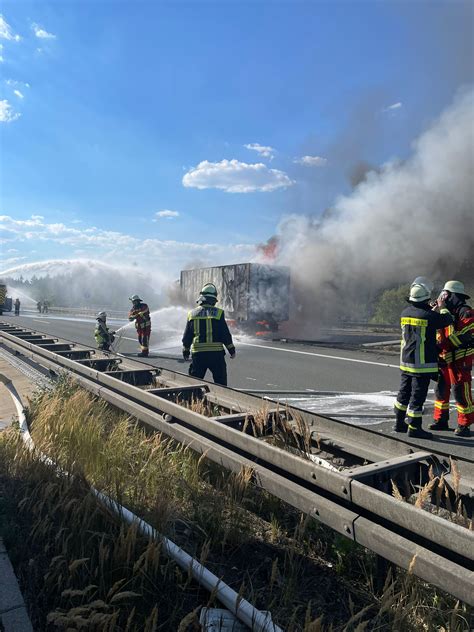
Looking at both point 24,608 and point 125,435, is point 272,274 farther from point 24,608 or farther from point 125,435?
point 24,608

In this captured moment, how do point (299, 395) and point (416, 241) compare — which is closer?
point (299, 395)

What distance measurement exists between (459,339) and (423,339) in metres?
0.54

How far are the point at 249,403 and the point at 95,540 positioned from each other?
81.7 inches

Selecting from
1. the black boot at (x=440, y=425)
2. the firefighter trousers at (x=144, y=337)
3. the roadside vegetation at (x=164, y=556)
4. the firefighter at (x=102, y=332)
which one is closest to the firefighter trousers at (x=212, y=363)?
the black boot at (x=440, y=425)

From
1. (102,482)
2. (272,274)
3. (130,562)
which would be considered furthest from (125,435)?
(272,274)

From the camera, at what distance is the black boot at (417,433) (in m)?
5.70

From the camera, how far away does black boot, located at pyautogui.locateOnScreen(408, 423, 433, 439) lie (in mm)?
5699

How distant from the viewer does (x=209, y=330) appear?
6.54 meters

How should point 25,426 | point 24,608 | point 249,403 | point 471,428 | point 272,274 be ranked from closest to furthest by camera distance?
point 24,608 < point 249,403 < point 25,426 < point 471,428 < point 272,274

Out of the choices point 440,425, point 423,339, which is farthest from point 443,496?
point 440,425

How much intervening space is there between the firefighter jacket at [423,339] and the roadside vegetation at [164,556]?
308cm

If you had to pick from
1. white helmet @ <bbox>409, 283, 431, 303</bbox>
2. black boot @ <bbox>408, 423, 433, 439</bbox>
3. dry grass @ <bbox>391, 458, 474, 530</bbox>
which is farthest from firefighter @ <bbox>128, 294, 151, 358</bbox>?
dry grass @ <bbox>391, 458, 474, 530</bbox>

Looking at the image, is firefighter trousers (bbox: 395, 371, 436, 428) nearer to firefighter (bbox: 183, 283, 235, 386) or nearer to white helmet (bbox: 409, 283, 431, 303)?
white helmet (bbox: 409, 283, 431, 303)

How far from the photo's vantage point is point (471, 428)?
6246 millimetres
